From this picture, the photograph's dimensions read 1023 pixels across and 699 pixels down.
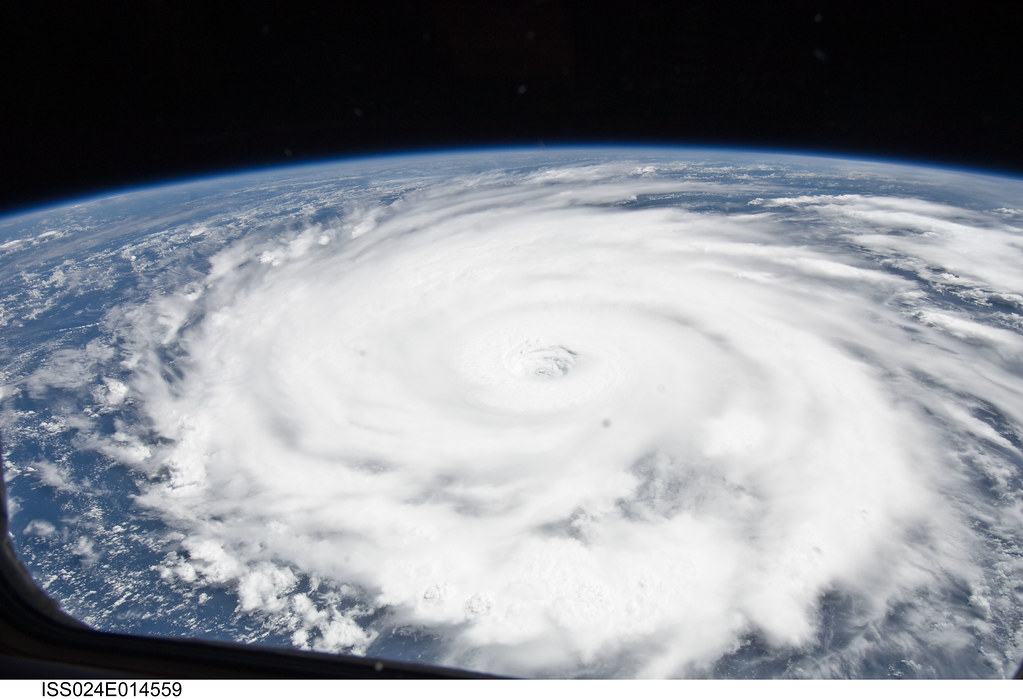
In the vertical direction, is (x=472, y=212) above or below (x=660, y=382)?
above

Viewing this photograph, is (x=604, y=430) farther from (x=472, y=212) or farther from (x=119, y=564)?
(x=472, y=212)

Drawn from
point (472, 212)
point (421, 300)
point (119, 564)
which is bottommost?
point (119, 564)

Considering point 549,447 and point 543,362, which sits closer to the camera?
point 549,447

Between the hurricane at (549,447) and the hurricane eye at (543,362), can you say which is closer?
the hurricane at (549,447)

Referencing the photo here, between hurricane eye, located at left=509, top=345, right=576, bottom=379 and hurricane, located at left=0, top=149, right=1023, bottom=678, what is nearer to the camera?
hurricane, located at left=0, top=149, right=1023, bottom=678

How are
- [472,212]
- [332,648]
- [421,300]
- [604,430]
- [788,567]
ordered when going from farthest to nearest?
[472,212], [421,300], [604,430], [788,567], [332,648]

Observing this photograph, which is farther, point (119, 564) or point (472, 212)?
point (472, 212)

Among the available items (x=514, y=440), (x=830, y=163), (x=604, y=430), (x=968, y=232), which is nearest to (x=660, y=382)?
(x=604, y=430)

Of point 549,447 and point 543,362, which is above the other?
point 543,362
